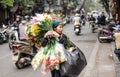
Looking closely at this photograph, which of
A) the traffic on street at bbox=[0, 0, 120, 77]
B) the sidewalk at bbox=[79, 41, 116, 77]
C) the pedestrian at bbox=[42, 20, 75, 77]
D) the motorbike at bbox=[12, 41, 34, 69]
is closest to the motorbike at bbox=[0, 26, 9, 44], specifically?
the traffic on street at bbox=[0, 0, 120, 77]

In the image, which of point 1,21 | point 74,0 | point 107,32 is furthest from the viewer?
point 74,0

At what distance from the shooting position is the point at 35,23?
24.0 ft

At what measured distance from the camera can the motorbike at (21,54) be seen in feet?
39.1

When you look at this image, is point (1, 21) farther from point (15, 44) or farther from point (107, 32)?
point (15, 44)

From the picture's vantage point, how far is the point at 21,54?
12109mm

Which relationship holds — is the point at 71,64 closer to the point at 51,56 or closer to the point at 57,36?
the point at 51,56

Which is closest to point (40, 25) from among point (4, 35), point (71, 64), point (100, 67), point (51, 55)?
point (51, 55)

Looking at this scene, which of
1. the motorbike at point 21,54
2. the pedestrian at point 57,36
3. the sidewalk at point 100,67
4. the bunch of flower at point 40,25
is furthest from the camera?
the motorbike at point 21,54

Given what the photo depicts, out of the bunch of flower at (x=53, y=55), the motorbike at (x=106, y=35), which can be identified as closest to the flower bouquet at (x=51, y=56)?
the bunch of flower at (x=53, y=55)

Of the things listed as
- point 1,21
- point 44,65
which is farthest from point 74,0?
point 44,65

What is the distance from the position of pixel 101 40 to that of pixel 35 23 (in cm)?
1382

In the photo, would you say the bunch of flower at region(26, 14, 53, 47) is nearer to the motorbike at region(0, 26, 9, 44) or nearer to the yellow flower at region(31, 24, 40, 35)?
the yellow flower at region(31, 24, 40, 35)

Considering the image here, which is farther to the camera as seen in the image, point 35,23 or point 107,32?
point 107,32

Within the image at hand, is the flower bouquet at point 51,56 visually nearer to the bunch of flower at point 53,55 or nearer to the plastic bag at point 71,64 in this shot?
the bunch of flower at point 53,55
